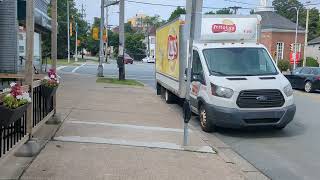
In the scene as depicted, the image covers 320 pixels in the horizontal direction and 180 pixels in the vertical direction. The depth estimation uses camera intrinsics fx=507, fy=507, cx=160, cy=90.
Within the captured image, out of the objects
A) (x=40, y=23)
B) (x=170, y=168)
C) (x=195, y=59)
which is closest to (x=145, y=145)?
(x=170, y=168)

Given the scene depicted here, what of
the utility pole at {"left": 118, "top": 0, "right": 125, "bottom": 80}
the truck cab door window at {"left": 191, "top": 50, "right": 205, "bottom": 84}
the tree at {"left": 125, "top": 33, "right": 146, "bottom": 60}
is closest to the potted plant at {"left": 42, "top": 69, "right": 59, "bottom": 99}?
the truck cab door window at {"left": 191, "top": 50, "right": 205, "bottom": 84}

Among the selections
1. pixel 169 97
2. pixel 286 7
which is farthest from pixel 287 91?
pixel 286 7

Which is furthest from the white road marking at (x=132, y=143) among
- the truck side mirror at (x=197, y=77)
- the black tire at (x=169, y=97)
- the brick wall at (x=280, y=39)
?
the brick wall at (x=280, y=39)

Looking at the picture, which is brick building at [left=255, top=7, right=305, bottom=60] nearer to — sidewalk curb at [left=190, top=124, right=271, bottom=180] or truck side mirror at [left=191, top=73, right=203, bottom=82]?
truck side mirror at [left=191, top=73, right=203, bottom=82]

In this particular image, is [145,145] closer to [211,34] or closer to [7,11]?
[211,34]

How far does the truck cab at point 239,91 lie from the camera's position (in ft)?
36.5

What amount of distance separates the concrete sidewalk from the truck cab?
76 centimetres

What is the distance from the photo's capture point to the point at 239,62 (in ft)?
41.0

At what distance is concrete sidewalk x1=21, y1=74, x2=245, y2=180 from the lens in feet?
23.0

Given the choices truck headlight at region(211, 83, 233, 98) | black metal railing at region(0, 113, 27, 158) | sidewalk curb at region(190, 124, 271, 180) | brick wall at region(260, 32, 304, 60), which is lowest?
sidewalk curb at region(190, 124, 271, 180)

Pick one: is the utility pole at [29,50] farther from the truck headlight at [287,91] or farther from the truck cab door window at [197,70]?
the truck headlight at [287,91]

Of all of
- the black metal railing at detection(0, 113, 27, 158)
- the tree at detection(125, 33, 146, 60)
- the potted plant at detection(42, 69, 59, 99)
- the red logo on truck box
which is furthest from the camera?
the tree at detection(125, 33, 146, 60)

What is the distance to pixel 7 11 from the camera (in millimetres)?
17906

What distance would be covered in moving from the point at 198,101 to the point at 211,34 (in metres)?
2.12
